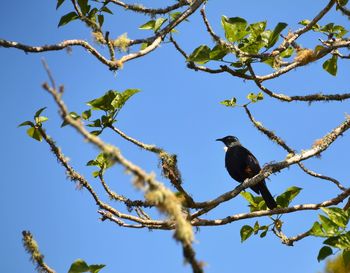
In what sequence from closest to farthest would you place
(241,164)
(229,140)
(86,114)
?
(86,114), (241,164), (229,140)

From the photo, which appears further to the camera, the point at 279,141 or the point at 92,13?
the point at 279,141

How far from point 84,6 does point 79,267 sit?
2.10 metres

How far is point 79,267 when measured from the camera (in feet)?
7.96

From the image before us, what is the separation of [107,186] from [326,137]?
1.92 m

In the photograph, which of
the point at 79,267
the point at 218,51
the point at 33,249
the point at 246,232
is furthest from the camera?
the point at 246,232

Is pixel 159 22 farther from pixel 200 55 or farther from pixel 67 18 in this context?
pixel 67 18

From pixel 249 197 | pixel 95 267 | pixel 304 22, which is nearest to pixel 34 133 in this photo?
pixel 95 267

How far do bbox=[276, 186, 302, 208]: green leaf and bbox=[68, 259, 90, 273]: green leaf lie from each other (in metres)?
2.10

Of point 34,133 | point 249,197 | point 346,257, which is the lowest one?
point 346,257

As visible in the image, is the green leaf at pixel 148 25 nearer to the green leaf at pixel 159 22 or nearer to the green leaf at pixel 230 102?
the green leaf at pixel 159 22

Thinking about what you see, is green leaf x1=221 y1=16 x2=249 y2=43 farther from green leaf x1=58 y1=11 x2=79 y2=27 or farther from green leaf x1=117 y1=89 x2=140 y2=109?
green leaf x1=58 y1=11 x2=79 y2=27

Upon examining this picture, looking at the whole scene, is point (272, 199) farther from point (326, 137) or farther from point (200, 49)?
point (200, 49)

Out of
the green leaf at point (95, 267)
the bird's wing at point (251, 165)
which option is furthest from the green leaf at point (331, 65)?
the green leaf at point (95, 267)

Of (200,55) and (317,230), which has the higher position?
(200,55)
